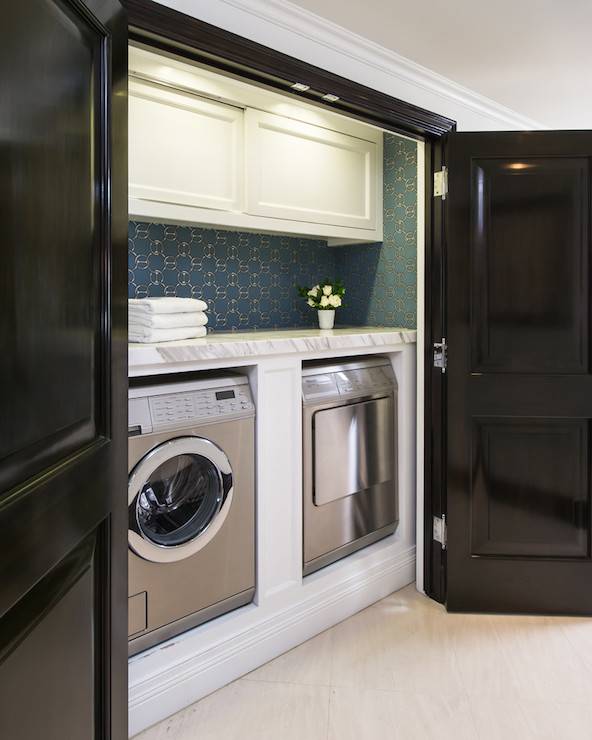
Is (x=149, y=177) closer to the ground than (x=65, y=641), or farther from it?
farther from it

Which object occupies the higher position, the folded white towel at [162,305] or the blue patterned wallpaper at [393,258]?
the blue patterned wallpaper at [393,258]

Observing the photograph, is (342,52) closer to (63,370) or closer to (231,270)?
(231,270)

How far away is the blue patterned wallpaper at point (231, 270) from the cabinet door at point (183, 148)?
343mm

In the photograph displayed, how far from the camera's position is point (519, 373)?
2.46m

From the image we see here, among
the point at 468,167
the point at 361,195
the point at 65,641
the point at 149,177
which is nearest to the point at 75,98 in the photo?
the point at 65,641

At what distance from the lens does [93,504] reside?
104cm

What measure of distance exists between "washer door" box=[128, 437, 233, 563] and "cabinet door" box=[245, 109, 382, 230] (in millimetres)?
1167

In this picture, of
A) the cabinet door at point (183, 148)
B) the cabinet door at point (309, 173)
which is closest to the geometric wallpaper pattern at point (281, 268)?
the cabinet door at point (309, 173)

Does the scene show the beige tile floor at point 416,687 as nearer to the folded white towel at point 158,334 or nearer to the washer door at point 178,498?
the washer door at point 178,498

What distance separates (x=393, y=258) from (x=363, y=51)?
3.57ft

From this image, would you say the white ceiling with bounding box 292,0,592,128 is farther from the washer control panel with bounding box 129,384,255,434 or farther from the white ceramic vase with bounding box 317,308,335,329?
the washer control panel with bounding box 129,384,255,434

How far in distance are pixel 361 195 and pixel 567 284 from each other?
114cm

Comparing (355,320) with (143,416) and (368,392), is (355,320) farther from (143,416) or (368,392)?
(143,416)

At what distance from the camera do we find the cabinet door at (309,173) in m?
2.60
